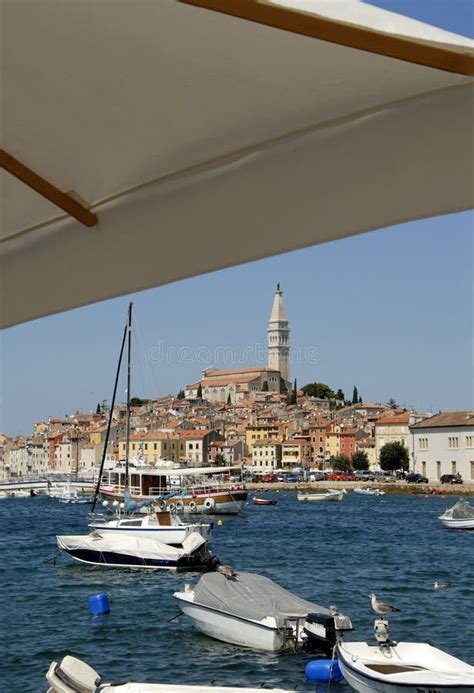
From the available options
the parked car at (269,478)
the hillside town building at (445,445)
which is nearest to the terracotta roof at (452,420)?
the hillside town building at (445,445)

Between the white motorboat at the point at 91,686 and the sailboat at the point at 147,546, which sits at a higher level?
the sailboat at the point at 147,546

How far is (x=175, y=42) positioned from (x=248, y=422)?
320ft

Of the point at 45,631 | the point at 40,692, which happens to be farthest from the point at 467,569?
the point at 40,692

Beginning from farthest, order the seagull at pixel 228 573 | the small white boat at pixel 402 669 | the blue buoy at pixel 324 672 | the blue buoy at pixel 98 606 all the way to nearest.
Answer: the blue buoy at pixel 98 606 < the seagull at pixel 228 573 < the blue buoy at pixel 324 672 < the small white boat at pixel 402 669

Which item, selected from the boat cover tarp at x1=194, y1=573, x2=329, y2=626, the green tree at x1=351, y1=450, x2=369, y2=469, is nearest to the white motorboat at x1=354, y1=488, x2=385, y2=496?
the green tree at x1=351, y1=450, x2=369, y2=469

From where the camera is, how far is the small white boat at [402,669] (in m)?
7.57

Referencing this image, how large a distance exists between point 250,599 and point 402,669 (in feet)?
10.1

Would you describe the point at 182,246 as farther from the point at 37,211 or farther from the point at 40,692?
the point at 40,692

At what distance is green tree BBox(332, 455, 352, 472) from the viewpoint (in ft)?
280

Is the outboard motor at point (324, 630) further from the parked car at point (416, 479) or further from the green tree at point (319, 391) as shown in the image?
the green tree at point (319, 391)

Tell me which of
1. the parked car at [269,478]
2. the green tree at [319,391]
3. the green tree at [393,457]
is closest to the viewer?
the green tree at [393,457]

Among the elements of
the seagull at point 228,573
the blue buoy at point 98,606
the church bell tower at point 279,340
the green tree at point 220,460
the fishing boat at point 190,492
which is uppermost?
the church bell tower at point 279,340

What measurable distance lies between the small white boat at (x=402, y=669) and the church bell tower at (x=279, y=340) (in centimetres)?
12782

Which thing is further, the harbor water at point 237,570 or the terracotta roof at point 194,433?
the terracotta roof at point 194,433
